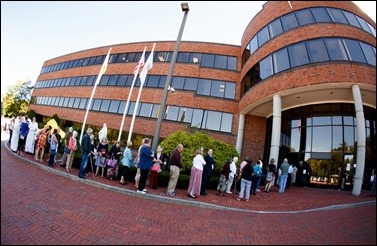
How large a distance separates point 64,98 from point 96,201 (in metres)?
29.7

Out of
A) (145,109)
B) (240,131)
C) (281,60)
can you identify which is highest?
(281,60)

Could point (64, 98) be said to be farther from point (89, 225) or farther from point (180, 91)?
point (89, 225)

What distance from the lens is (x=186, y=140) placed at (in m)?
12.2

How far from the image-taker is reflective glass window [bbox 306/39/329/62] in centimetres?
1220

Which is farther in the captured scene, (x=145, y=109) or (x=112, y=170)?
(x=145, y=109)

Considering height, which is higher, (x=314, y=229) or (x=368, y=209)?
(x=368, y=209)

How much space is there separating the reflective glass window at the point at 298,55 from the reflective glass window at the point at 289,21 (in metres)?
1.52

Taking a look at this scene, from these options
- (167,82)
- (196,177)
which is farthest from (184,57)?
(196,177)

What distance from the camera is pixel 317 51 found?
12.8m

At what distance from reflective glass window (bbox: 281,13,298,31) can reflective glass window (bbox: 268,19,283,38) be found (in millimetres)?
324

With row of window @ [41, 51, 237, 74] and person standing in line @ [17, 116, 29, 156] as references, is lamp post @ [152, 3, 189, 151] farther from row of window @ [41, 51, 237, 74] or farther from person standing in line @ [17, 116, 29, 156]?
row of window @ [41, 51, 237, 74]

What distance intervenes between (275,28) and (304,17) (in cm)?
216

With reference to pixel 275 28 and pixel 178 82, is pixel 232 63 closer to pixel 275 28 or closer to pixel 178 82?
pixel 178 82

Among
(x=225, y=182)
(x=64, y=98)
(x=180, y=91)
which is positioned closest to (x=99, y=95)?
(x=64, y=98)
